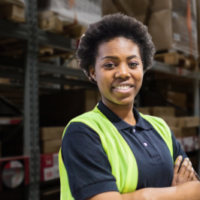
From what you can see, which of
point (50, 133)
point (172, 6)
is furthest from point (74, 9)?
point (172, 6)

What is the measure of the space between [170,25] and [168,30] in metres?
0.06

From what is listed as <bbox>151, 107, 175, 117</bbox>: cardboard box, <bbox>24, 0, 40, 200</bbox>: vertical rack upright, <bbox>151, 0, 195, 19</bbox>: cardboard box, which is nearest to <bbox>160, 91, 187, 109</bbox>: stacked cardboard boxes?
<bbox>151, 107, 175, 117</bbox>: cardboard box

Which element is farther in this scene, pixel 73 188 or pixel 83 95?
pixel 83 95

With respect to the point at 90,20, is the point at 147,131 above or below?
below

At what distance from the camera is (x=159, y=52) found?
3.66 metres

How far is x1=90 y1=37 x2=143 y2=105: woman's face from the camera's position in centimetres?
107

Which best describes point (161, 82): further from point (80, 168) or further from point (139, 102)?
point (80, 168)

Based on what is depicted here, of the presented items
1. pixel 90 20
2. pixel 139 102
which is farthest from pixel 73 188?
pixel 139 102

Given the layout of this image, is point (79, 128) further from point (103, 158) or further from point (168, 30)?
point (168, 30)

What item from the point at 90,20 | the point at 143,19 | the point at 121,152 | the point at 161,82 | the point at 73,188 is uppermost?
the point at 143,19

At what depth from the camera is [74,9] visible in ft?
8.37

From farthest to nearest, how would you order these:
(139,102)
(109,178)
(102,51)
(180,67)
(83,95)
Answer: (139,102), (180,67), (83,95), (102,51), (109,178)

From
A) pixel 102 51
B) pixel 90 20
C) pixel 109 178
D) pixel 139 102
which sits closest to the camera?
pixel 109 178

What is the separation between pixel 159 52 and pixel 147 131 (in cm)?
270
